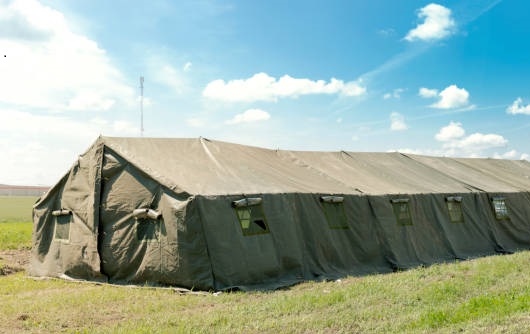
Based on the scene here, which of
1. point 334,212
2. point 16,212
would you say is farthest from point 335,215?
point 16,212

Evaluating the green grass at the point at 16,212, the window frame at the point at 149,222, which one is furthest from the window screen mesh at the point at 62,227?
the green grass at the point at 16,212

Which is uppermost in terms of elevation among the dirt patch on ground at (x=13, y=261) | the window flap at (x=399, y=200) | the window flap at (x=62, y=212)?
the window flap at (x=399, y=200)

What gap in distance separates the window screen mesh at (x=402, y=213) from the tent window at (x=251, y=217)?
4.40 meters

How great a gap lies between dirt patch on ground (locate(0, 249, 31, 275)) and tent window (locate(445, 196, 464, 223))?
11.3 m

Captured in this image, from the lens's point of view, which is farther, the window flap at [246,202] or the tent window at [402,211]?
the tent window at [402,211]

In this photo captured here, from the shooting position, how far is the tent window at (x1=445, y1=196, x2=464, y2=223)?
14836 millimetres

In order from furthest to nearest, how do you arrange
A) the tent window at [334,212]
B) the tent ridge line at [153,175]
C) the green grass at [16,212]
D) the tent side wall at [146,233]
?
the green grass at [16,212] → the tent window at [334,212] → the tent ridge line at [153,175] → the tent side wall at [146,233]

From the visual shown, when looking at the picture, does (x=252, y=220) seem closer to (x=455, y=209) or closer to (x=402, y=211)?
(x=402, y=211)

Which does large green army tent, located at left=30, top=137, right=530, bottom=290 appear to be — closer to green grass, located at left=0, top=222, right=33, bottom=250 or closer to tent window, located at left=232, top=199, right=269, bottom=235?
tent window, located at left=232, top=199, right=269, bottom=235

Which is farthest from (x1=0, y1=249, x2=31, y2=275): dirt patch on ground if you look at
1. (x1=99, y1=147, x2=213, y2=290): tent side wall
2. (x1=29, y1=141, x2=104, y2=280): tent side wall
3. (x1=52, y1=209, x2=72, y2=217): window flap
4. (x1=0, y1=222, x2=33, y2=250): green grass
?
(x1=99, y1=147, x2=213, y2=290): tent side wall

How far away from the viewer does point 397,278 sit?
384 inches

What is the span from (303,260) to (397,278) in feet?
6.38

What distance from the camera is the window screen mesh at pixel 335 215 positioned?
11.7m

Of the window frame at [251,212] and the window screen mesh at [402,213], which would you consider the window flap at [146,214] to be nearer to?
the window frame at [251,212]
